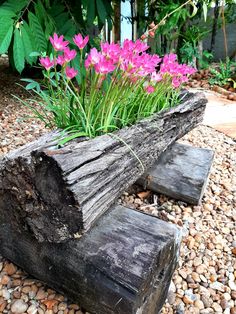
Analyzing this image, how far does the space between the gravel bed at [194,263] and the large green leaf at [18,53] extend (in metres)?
0.32

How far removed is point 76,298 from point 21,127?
4.90 feet

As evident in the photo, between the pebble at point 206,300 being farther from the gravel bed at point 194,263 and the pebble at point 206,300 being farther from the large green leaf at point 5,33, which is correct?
the large green leaf at point 5,33

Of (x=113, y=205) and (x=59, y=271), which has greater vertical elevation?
(x=113, y=205)

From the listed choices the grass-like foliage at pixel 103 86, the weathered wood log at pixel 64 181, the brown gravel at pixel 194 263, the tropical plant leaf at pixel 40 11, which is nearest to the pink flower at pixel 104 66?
the grass-like foliage at pixel 103 86

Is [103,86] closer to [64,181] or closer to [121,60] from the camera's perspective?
[121,60]

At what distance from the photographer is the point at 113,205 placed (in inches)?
42.0

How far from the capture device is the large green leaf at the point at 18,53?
1.61 m

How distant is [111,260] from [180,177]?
73cm

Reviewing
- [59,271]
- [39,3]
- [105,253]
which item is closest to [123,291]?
[105,253]

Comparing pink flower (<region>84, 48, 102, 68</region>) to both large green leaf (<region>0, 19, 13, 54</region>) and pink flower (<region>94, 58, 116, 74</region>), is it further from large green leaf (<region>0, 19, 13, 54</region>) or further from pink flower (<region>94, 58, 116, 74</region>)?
large green leaf (<region>0, 19, 13, 54</region>)

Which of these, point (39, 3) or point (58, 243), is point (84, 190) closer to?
point (58, 243)

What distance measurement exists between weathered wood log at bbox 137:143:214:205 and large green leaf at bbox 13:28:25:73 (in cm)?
81

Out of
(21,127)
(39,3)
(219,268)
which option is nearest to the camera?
(219,268)

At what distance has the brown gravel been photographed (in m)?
1.01
